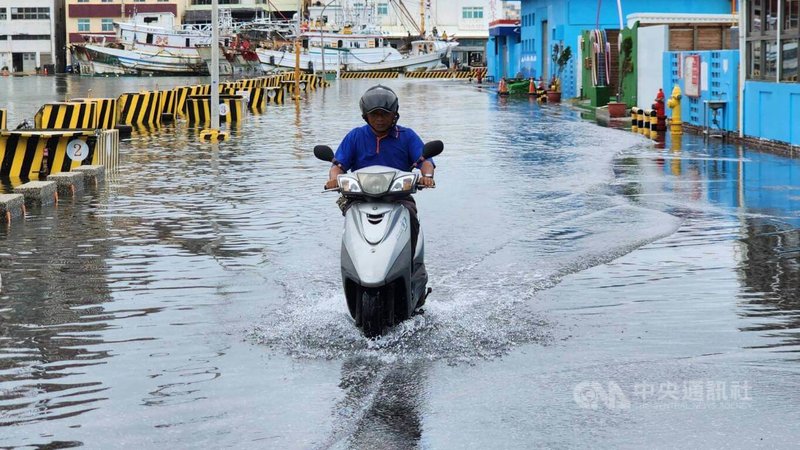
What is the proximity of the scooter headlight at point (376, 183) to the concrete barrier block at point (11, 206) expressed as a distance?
7.06 meters

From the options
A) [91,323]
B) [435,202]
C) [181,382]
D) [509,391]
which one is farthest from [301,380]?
[435,202]

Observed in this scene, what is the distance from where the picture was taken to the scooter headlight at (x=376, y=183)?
26.4 feet

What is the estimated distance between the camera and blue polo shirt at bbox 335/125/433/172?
28.6 feet

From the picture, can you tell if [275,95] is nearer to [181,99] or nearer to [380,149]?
[181,99]

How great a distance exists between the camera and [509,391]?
7.04 metres

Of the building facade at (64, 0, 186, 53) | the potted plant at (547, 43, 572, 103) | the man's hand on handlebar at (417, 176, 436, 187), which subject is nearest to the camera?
the man's hand on handlebar at (417, 176, 436, 187)

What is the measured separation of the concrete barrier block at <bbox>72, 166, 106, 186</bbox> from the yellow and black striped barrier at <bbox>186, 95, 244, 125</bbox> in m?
16.2

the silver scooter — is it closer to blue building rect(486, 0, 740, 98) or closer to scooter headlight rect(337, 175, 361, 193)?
scooter headlight rect(337, 175, 361, 193)

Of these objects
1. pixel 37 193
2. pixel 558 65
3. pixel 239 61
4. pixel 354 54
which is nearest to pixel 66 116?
pixel 37 193

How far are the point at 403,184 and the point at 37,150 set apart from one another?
12281 millimetres

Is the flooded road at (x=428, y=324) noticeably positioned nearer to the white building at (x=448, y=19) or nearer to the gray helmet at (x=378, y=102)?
the gray helmet at (x=378, y=102)

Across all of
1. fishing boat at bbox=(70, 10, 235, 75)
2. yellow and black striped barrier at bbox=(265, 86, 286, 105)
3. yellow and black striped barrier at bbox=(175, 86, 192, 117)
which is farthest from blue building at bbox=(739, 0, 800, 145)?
fishing boat at bbox=(70, 10, 235, 75)

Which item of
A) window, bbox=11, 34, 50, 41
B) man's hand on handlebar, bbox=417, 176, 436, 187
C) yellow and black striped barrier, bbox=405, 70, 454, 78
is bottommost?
man's hand on handlebar, bbox=417, 176, 436, 187

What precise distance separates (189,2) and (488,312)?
379 ft
